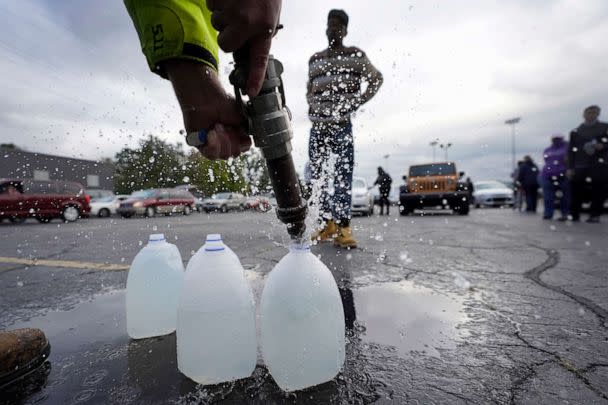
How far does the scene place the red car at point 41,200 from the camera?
12430 millimetres

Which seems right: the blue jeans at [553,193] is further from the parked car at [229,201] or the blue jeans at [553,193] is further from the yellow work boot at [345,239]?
the parked car at [229,201]

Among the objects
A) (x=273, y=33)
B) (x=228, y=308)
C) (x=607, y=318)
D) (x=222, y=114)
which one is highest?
(x=273, y=33)

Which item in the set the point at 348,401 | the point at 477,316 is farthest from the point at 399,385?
the point at 477,316

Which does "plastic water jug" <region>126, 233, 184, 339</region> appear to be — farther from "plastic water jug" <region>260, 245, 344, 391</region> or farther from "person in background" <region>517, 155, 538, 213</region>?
"person in background" <region>517, 155, 538, 213</region>

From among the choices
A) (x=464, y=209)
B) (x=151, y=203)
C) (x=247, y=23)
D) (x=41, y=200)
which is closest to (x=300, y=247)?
(x=247, y=23)

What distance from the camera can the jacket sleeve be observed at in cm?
107

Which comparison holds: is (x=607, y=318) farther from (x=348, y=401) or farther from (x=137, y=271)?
(x=137, y=271)

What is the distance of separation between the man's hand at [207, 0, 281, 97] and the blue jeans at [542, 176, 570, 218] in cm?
868

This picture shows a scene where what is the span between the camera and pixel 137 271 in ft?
4.56

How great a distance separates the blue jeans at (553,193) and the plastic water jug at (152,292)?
28.5 feet

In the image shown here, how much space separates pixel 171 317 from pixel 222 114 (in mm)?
840

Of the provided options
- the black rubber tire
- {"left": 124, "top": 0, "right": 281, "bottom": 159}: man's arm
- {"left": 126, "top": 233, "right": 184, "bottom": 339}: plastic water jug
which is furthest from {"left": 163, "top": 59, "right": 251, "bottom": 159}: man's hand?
the black rubber tire

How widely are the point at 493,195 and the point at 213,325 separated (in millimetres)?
17852

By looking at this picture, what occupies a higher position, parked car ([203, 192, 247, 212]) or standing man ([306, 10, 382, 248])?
standing man ([306, 10, 382, 248])
